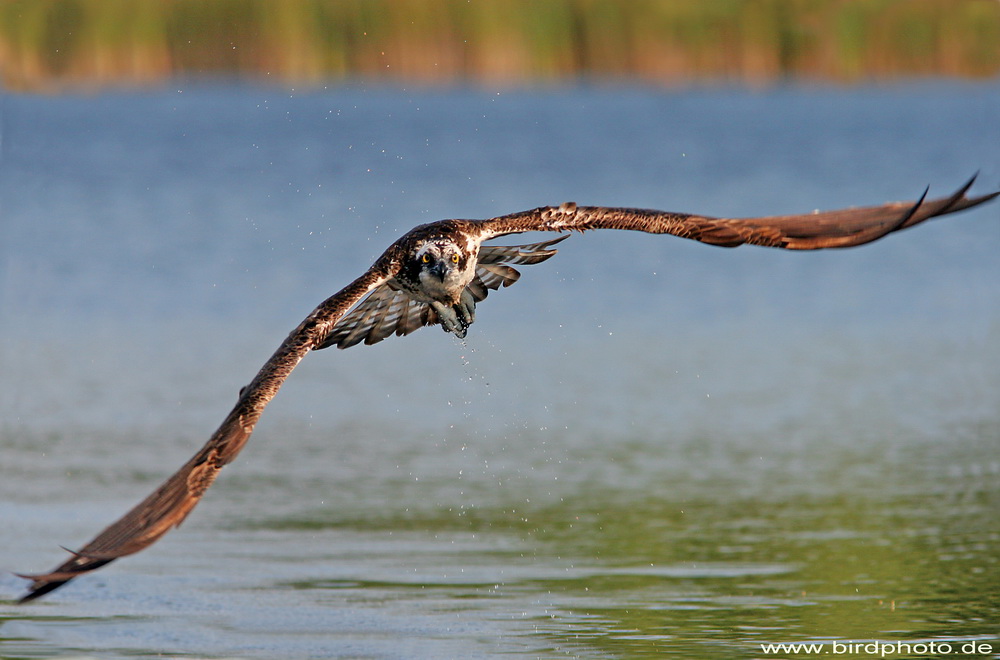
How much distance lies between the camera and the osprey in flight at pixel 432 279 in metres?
7.81

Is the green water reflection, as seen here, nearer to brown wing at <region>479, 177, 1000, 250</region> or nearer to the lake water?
the lake water

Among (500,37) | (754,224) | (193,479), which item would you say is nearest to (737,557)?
(754,224)

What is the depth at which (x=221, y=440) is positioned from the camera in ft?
27.2

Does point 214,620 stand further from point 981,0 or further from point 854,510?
point 981,0

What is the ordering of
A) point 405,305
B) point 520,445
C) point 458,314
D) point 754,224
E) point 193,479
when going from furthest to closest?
point 520,445 → point 405,305 → point 458,314 → point 754,224 → point 193,479

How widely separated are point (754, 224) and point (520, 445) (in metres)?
4.47

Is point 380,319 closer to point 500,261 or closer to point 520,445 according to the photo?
point 500,261

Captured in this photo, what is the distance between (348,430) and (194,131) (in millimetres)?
39725

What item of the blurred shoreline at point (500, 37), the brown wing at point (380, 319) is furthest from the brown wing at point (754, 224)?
the blurred shoreline at point (500, 37)

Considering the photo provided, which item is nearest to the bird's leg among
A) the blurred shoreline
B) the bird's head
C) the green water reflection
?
the bird's head

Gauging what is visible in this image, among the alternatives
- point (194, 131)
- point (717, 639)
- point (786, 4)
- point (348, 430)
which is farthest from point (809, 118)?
point (717, 639)

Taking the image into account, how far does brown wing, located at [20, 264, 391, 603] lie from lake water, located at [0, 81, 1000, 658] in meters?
1.25

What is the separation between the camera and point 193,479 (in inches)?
316

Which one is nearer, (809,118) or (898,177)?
(898,177)
